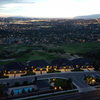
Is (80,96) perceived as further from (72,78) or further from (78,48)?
(78,48)

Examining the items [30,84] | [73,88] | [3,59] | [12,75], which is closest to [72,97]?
[73,88]

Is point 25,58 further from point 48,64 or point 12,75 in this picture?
point 12,75

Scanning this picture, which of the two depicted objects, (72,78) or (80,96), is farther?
(72,78)

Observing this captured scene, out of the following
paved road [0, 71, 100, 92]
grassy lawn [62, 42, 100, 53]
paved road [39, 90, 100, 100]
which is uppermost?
grassy lawn [62, 42, 100, 53]

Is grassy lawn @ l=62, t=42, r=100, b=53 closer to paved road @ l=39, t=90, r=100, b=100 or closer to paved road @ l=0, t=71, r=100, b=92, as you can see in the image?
paved road @ l=0, t=71, r=100, b=92

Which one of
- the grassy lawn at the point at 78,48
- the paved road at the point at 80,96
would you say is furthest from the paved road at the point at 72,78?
the grassy lawn at the point at 78,48

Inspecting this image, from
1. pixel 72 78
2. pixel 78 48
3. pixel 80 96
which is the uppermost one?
pixel 78 48

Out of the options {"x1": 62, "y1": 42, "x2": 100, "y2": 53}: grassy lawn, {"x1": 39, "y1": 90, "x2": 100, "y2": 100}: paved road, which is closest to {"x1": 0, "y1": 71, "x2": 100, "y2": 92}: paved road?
{"x1": 39, "y1": 90, "x2": 100, "y2": 100}: paved road

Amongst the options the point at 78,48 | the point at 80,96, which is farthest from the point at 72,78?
the point at 78,48

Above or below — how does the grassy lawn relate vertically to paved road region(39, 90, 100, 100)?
above

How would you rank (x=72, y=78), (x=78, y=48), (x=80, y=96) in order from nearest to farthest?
(x=80, y=96)
(x=72, y=78)
(x=78, y=48)

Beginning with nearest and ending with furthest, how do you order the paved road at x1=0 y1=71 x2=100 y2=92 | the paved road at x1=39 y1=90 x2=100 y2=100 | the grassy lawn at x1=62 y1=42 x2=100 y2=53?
1. the paved road at x1=39 y1=90 x2=100 y2=100
2. the paved road at x1=0 y1=71 x2=100 y2=92
3. the grassy lawn at x1=62 y1=42 x2=100 y2=53
